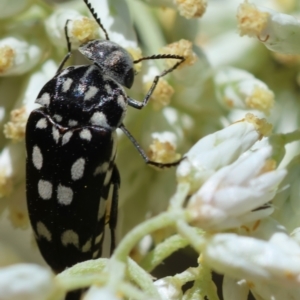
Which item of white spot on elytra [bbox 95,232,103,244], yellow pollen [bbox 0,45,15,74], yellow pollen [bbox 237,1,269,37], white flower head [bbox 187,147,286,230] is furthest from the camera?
white spot on elytra [bbox 95,232,103,244]

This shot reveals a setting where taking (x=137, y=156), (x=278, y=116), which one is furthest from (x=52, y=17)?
(x=278, y=116)

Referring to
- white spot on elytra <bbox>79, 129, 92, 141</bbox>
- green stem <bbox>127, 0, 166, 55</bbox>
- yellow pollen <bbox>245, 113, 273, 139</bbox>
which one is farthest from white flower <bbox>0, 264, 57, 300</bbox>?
green stem <bbox>127, 0, 166, 55</bbox>

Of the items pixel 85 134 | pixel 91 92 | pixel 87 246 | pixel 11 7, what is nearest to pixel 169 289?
pixel 87 246

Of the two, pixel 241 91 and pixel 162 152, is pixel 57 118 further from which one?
pixel 241 91

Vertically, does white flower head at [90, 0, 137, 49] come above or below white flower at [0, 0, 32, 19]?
below

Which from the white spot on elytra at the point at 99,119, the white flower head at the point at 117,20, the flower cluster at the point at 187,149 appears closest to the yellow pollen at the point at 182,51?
the flower cluster at the point at 187,149

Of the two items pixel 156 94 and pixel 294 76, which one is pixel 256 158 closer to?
pixel 156 94

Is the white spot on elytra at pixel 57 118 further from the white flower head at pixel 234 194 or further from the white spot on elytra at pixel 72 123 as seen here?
the white flower head at pixel 234 194

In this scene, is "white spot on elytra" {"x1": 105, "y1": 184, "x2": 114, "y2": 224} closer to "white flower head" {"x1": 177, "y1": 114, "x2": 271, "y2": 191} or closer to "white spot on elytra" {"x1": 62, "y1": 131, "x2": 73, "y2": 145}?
"white spot on elytra" {"x1": 62, "y1": 131, "x2": 73, "y2": 145}
